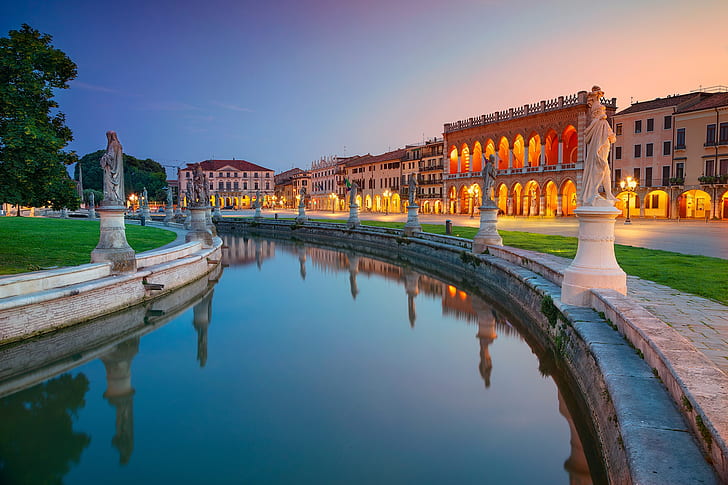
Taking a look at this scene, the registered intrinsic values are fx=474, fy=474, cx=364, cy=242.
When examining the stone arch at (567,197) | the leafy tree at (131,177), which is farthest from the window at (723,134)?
the leafy tree at (131,177)

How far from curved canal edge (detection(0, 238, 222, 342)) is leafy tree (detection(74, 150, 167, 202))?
80372 millimetres

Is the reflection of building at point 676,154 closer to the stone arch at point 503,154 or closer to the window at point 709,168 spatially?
the window at point 709,168

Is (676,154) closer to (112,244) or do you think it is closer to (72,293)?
(112,244)

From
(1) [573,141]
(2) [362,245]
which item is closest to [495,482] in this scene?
(2) [362,245]

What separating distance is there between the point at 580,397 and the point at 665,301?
2.44 meters

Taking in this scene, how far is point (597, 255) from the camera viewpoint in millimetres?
6934

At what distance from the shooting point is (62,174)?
1116 centimetres

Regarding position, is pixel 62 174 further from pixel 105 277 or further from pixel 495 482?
pixel 495 482

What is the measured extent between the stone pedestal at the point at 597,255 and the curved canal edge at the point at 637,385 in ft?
0.95

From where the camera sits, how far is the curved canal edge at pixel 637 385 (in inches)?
114

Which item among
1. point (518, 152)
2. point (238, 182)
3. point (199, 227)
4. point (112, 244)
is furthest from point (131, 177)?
point (112, 244)

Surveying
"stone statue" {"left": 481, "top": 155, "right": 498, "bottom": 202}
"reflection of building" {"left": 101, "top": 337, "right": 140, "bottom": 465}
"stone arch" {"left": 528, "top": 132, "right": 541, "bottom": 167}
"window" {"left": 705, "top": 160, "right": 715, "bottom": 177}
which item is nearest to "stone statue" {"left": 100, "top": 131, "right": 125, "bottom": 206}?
"reflection of building" {"left": 101, "top": 337, "right": 140, "bottom": 465}

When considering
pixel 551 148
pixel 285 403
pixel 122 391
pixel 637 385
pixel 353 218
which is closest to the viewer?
pixel 637 385

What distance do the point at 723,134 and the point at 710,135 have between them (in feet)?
2.93
